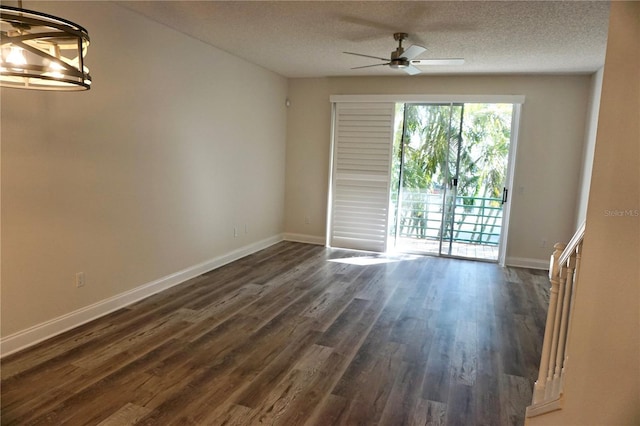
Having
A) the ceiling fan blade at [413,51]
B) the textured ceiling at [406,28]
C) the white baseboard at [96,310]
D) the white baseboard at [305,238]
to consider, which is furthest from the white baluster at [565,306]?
the white baseboard at [305,238]

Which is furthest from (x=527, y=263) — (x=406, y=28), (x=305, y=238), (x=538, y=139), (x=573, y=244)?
(x=573, y=244)

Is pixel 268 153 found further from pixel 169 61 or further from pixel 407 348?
pixel 407 348

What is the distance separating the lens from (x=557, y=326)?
6.89 ft

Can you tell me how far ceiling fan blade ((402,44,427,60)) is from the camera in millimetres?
3582

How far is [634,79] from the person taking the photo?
1563mm

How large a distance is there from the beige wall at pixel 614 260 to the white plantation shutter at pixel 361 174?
440cm

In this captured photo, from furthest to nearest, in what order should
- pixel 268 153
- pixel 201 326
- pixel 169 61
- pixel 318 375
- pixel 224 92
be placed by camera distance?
pixel 268 153 < pixel 224 92 < pixel 169 61 < pixel 201 326 < pixel 318 375

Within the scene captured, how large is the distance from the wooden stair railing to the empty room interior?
2cm

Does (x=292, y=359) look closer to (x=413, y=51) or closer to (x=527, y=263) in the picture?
(x=413, y=51)

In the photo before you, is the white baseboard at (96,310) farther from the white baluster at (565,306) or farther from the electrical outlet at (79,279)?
the white baluster at (565,306)

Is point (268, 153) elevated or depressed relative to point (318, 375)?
elevated

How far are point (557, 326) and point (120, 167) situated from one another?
3402 mm

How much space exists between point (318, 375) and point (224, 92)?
3508 millimetres

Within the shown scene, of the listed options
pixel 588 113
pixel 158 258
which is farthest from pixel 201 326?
pixel 588 113
